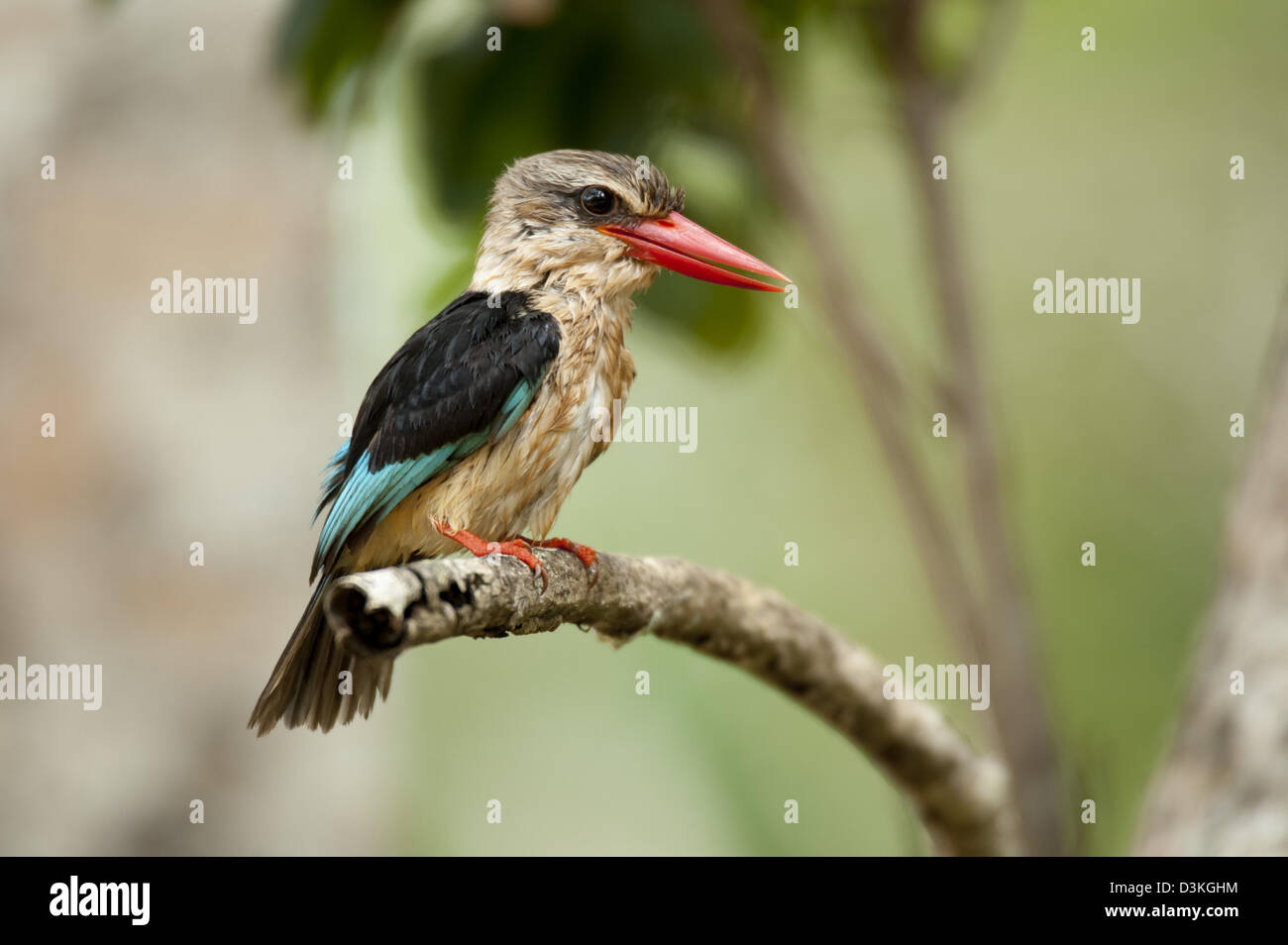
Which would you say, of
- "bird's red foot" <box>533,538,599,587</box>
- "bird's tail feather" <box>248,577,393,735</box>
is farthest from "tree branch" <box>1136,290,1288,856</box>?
"bird's tail feather" <box>248,577,393,735</box>

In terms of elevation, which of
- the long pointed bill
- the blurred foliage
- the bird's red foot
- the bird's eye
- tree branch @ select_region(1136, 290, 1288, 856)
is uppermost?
the blurred foliage

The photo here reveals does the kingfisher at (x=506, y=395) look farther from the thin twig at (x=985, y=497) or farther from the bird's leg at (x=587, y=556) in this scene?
the thin twig at (x=985, y=497)

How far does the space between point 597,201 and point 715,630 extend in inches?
33.2

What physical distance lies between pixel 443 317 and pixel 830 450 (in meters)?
5.76

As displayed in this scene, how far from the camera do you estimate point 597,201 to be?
254cm

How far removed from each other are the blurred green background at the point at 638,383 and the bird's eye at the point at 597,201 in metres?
0.74

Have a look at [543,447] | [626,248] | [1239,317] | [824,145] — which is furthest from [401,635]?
[1239,317]

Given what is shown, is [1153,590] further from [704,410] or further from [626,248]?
[626,248]

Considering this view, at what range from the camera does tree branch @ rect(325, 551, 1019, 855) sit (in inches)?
60.4

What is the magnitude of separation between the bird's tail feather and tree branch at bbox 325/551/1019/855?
0.45m

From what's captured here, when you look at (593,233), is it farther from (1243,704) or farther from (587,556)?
(1243,704)

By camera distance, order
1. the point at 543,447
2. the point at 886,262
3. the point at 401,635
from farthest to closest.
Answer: the point at 886,262, the point at 543,447, the point at 401,635

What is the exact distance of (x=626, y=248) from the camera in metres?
2.55

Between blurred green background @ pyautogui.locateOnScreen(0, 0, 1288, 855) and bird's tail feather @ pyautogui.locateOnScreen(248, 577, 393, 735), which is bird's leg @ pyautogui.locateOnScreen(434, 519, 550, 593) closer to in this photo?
bird's tail feather @ pyautogui.locateOnScreen(248, 577, 393, 735)
